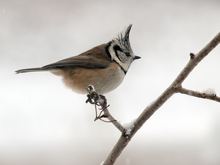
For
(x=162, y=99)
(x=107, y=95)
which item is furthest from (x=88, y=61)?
(x=107, y=95)

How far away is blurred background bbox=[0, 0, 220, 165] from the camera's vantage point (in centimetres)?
385

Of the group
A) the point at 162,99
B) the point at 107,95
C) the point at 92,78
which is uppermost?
the point at 107,95

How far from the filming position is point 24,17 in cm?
541

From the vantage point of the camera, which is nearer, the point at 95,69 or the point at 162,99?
the point at 162,99

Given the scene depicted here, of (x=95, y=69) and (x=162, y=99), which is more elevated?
(x=95, y=69)

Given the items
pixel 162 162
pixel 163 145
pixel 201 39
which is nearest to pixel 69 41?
pixel 201 39

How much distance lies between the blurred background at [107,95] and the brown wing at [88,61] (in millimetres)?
949

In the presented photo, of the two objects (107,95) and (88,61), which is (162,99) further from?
(107,95)

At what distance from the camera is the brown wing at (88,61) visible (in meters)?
1.94

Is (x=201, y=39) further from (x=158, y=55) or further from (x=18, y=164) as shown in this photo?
(x=18, y=164)

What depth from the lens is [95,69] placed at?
79.0 inches

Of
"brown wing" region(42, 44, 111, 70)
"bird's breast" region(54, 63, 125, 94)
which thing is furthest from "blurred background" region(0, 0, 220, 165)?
"bird's breast" region(54, 63, 125, 94)

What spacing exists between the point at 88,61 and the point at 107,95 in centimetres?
200

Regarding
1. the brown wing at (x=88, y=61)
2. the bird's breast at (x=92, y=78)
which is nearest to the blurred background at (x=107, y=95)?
the brown wing at (x=88, y=61)
